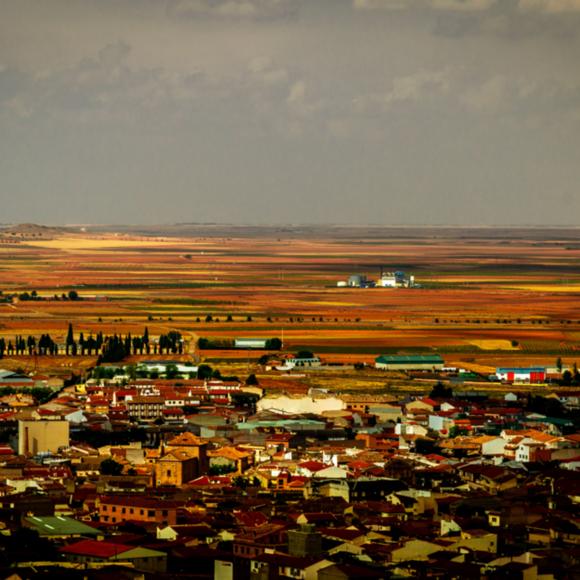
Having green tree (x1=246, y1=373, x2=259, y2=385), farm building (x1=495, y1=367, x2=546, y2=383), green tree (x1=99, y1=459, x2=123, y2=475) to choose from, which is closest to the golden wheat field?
farm building (x1=495, y1=367, x2=546, y2=383)

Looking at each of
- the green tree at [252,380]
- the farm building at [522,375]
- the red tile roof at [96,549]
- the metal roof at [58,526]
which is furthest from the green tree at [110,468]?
the farm building at [522,375]

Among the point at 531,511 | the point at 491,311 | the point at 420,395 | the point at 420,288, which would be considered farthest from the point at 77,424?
the point at 420,288

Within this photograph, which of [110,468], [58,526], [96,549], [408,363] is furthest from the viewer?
[408,363]

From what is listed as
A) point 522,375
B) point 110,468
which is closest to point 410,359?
point 522,375

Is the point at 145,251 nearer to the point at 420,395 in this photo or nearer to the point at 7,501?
the point at 420,395

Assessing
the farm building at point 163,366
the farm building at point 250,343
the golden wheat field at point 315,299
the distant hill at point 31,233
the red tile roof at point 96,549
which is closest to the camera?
the red tile roof at point 96,549

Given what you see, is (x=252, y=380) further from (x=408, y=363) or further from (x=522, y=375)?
(x=522, y=375)

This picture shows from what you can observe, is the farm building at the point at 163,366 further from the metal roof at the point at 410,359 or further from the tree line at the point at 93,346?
the metal roof at the point at 410,359

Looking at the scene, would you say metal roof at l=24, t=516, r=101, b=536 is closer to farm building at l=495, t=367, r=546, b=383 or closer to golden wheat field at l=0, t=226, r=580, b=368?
farm building at l=495, t=367, r=546, b=383
